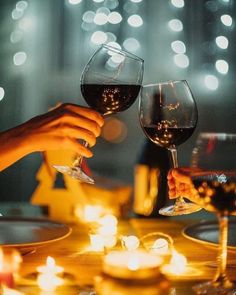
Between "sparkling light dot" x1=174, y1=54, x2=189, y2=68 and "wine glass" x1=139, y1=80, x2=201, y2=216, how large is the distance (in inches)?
120

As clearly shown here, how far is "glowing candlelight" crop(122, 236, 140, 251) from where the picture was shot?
1.02 m

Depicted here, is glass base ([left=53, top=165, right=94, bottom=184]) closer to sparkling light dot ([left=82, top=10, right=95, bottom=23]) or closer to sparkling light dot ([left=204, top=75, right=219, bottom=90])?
sparkling light dot ([left=82, top=10, right=95, bottom=23])

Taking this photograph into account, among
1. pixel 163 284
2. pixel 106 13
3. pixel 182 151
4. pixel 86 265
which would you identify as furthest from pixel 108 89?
pixel 182 151

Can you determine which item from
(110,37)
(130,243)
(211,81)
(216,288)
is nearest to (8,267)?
(216,288)

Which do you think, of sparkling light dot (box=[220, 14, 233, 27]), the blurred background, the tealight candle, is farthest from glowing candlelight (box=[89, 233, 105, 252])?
sparkling light dot (box=[220, 14, 233, 27])

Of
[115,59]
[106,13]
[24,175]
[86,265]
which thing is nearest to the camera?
[86,265]

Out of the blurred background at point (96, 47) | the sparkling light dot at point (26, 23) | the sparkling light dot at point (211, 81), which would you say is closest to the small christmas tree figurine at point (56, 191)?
the blurred background at point (96, 47)

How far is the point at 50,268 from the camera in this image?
2.88ft

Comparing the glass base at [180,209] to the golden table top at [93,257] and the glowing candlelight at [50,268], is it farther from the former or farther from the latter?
the glowing candlelight at [50,268]

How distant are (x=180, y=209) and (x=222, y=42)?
3.26 metres

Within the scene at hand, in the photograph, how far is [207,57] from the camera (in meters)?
4.27

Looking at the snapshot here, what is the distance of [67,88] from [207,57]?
3.60ft

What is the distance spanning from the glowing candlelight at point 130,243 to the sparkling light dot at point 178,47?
10.6 feet

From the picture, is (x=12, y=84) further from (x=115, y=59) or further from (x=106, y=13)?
(x=115, y=59)
